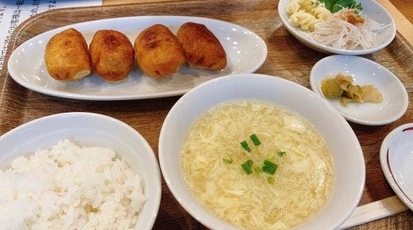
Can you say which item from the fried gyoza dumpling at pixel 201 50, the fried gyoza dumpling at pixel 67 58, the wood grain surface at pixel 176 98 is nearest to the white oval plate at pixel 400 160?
the wood grain surface at pixel 176 98

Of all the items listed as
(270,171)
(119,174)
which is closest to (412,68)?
(270,171)

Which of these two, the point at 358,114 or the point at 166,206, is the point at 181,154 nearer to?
the point at 166,206

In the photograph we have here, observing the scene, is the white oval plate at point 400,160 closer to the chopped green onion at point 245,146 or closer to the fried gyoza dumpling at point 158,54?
the chopped green onion at point 245,146

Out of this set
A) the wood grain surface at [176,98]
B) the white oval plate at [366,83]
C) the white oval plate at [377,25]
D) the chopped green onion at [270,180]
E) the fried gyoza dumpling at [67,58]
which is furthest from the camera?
the white oval plate at [377,25]

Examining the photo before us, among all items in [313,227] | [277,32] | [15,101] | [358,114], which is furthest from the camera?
[277,32]

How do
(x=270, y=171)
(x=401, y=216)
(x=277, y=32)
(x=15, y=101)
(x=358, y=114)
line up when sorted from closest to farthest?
1. (x=270, y=171)
2. (x=401, y=216)
3. (x=15, y=101)
4. (x=358, y=114)
5. (x=277, y=32)

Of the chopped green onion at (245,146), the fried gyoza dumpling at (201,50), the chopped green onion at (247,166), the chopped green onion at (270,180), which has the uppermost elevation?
the fried gyoza dumpling at (201,50)
